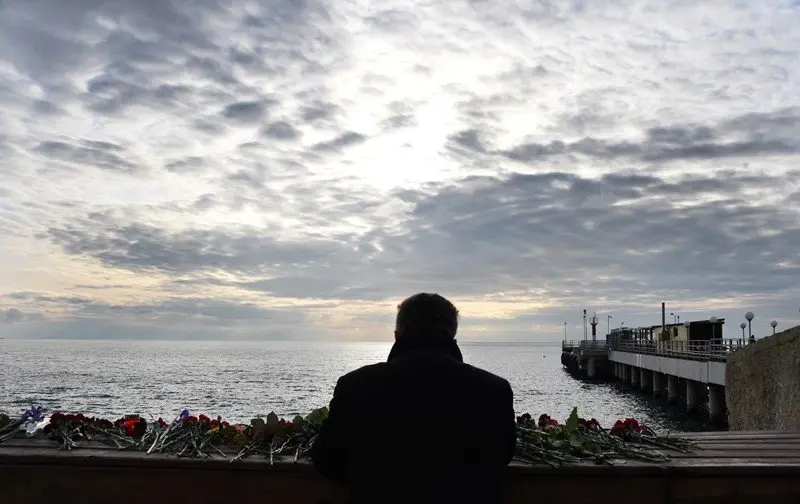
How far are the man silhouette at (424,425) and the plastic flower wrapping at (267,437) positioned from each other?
112 centimetres

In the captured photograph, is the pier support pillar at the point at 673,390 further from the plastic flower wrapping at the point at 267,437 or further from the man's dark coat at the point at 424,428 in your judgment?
the man's dark coat at the point at 424,428

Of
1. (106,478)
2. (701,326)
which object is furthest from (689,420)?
(106,478)

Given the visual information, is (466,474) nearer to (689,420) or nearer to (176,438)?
(176,438)

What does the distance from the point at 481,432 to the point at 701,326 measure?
52.0 meters

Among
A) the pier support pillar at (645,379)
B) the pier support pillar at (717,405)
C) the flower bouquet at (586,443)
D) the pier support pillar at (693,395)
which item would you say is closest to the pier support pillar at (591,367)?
the pier support pillar at (645,379)

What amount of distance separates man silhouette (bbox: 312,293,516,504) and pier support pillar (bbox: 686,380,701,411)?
1640 inches

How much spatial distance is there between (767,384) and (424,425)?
10.2 metres

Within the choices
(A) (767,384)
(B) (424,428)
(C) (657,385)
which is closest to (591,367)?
(C) (657,385)

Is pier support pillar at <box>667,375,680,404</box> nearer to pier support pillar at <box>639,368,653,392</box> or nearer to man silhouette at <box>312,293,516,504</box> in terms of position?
pier support pillar at <box>639,368,653,392</box>

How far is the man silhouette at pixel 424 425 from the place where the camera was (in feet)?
10.9

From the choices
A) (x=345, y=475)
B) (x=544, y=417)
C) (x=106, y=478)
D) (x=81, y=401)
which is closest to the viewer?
(x=345, y=475)

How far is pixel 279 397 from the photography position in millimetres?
51281

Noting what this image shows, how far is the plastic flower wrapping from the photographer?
459 cm

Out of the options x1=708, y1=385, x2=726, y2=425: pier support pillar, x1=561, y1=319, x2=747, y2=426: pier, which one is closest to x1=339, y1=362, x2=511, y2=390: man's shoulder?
x1=561, y1=319, x2=747, y2=426: pier
